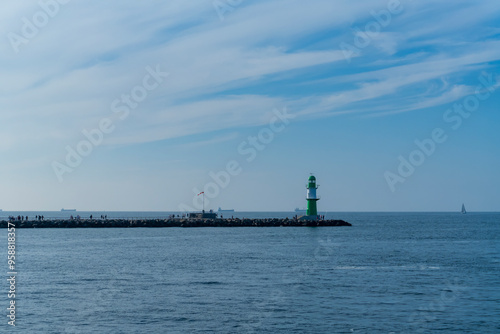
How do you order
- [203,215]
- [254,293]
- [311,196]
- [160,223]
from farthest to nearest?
[203,215]
[160,223]
[311,196]
[254,293]

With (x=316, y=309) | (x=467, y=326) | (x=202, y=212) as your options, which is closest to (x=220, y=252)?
(x=316, y=309)

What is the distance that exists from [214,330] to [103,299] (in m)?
9.19

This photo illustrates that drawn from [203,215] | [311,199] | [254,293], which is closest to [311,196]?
[311,199]

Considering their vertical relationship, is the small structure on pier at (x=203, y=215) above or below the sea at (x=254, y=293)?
above

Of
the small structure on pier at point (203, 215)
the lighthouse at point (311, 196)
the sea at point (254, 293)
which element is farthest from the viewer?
the small structure on pier at point (203, 215)

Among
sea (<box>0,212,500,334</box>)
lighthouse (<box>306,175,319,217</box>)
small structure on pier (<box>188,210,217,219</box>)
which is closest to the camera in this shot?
sea (<box>0,212,500,334</box>)

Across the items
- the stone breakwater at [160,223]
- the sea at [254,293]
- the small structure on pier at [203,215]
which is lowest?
the sea at [254,293]

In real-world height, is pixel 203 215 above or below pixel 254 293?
above

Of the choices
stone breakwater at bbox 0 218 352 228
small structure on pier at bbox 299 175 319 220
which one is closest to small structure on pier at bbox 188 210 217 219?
stone breakwater at bbox 0 218 352 228

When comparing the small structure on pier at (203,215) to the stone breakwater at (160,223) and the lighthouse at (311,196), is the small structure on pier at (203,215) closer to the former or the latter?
the stone breakwater at (160,223)

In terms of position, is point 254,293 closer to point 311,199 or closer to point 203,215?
point 311,199

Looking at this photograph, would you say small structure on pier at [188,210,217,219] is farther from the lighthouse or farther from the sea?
the sea

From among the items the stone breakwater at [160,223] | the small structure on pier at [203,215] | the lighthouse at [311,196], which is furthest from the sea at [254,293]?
the small structure on pier at [203,215]

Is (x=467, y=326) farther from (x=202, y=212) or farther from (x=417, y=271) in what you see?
(x=202, y=212)
